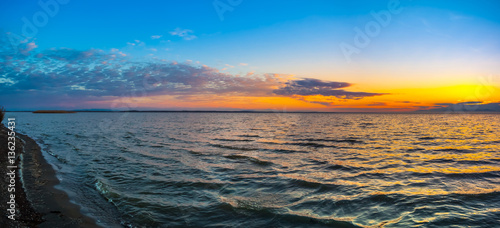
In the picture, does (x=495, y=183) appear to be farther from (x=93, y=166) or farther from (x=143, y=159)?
(x=93, y=166)

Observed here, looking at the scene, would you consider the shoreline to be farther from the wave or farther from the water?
the wave

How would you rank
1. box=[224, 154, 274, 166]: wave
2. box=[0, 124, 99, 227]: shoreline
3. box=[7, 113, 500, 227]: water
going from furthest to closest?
box=[224, 154, 274, 166]: wave
box=[7, 113, 500, 227]: water
box=[0, 124, 99, 227]: shoreline

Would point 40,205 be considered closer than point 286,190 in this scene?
Yes

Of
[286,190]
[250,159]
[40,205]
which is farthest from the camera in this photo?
[250,159]

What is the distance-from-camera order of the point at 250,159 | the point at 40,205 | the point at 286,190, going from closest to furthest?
the point at 40,205, the point at 286,190, the point at 250,159

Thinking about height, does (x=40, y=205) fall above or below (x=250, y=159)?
above

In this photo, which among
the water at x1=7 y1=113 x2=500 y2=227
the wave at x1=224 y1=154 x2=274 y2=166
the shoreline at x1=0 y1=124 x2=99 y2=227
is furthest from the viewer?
the wave at x1=224 y1=154 x2=274 y2=166

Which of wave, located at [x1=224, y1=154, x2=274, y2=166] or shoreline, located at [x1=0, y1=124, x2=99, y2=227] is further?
wave, located at [x1=224, y1=154, x2=274, y2=166]

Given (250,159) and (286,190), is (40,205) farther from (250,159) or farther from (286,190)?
(250,159)

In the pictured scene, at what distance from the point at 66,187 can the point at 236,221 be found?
880cm

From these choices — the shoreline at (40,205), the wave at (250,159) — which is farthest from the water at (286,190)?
the shoreline at (40,205)

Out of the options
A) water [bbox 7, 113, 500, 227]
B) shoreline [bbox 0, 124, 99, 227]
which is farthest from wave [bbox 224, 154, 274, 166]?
shoreline [bbox 0, 124, 99, 227]

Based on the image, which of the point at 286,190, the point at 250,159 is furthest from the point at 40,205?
the point at 250,159

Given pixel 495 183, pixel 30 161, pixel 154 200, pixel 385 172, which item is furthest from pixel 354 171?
pixel 30 161
